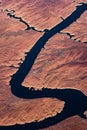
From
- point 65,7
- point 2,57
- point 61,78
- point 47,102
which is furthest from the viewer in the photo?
point 65,7

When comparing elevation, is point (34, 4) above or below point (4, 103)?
above

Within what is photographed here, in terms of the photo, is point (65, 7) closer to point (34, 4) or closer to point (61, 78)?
point (34, 4)

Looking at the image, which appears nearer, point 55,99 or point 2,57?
point 55,99

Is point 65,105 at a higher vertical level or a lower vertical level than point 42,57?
lower

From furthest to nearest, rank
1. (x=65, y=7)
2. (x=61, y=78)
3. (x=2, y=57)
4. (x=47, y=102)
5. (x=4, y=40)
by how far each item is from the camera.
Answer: (x=65, y=7) < (x=4, y=40) < (x=2, y=57) < (x=61, y=78) < (x=47, y=102)

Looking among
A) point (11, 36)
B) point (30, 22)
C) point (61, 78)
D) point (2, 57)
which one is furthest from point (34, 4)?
point (61, 78)

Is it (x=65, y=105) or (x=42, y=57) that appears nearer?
(x=65, y=105)

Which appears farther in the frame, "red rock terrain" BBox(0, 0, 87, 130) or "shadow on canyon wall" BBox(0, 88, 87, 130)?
"red rock terrain" BBox(0, 0, 87, 130)

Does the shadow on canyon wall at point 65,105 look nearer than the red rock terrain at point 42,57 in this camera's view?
Yes
